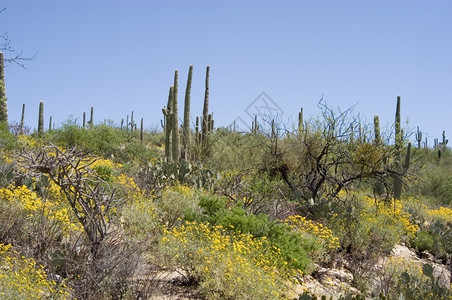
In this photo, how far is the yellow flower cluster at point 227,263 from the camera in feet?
20.8

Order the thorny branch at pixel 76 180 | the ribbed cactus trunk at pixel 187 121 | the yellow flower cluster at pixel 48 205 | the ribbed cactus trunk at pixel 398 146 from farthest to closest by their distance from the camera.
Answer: the ribbed cactus trunk at pixel 187 121 → the ribbed cactus trunk at pixel 398 146 → the yellow flower cluster at pixel 48 205 → the thorny branch at pixel 76 180

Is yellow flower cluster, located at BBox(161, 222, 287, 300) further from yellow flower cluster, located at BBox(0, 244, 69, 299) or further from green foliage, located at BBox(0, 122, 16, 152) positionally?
green foliage, located at BBox(0, 122, 16, 152)

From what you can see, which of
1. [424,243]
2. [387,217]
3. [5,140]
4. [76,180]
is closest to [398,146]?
[387,217]

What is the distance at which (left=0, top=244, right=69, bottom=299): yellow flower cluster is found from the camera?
201 inches

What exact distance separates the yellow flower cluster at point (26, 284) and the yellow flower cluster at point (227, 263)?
1.67 metres

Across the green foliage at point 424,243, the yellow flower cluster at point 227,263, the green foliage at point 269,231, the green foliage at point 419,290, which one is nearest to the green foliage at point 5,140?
the green foliage at point 269,231

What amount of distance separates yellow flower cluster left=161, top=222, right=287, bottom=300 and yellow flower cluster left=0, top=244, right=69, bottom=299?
1665mm

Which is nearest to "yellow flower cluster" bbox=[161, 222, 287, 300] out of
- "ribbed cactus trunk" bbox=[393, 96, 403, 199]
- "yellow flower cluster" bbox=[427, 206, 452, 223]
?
"ribbed cactus trunk" bbox=[393, 96, 403, 199]

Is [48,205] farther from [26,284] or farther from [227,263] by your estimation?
[227,263]

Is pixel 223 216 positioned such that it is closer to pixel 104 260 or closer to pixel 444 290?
pixel 104 260

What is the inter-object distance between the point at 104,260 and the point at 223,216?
8.79ft

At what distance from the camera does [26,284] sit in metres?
5.29

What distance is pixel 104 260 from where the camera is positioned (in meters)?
5.92

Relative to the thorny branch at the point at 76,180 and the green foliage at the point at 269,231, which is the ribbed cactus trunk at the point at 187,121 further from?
the thorny branch at the point at 76,180
